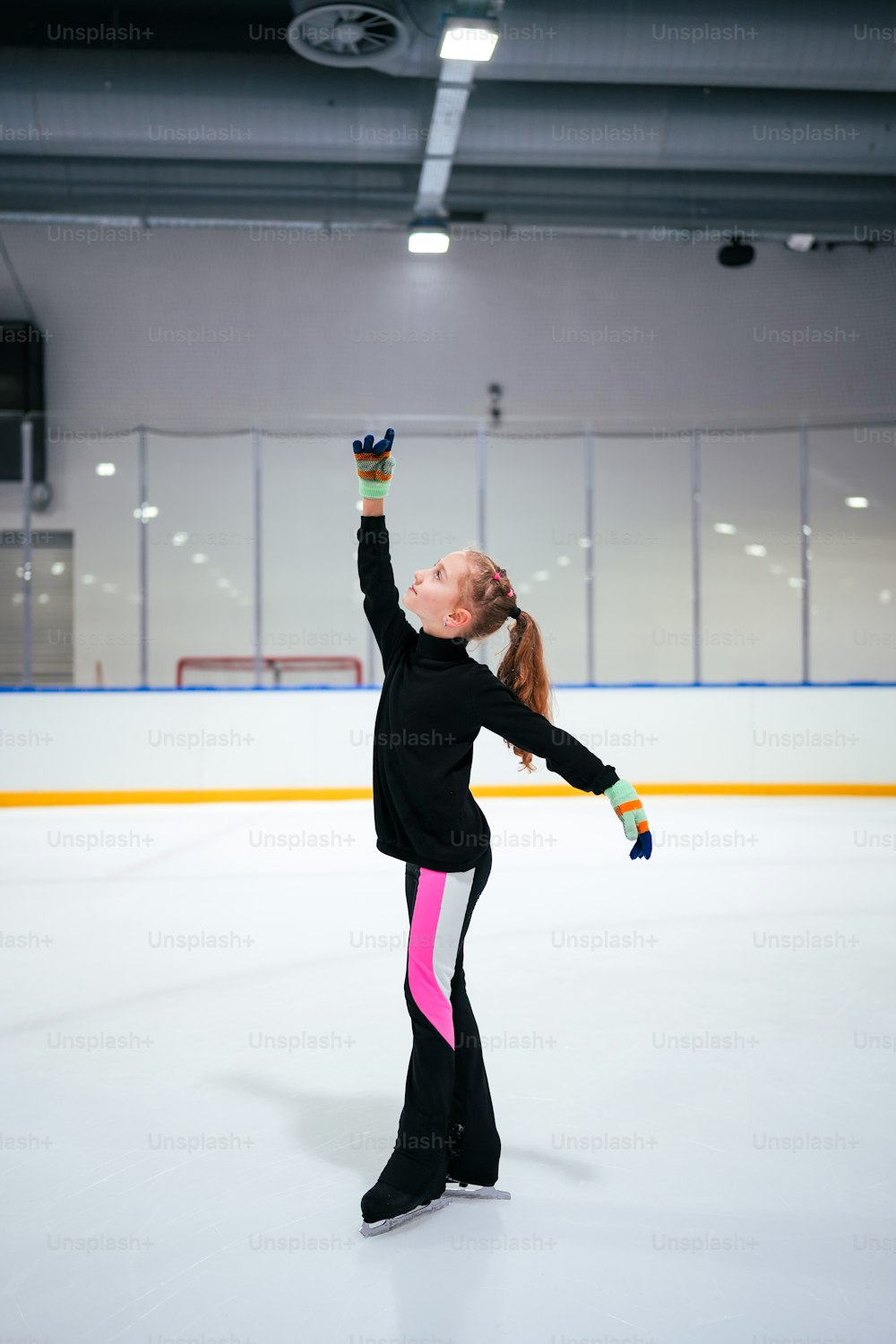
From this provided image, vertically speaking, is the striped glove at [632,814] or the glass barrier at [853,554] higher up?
the glass barrier at [853,554]

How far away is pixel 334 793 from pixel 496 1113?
606 centimetres

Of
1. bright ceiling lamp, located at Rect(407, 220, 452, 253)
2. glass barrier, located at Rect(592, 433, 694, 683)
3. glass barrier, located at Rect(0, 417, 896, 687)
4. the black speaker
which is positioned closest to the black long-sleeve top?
glass barrier, located at Rect(0, 417, 896, 687)

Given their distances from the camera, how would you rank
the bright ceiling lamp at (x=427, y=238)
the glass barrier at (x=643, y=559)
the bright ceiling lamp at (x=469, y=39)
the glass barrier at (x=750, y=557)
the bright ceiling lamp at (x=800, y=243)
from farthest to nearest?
the bright ceiling lamp at (x=800, y=243) < the glass barrier at (x=643, y=559) < the glass barrier at (x=750, y=557) < the bright ceiling lamp at (x=427, y=238) < the bright ceiling lamp at (x=469, y=39)

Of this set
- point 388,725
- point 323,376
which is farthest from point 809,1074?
point 323,376

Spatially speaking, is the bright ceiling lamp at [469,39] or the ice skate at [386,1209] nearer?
the ice skate at [386,1209]

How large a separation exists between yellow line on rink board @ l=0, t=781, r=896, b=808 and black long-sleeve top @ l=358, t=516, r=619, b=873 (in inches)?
250

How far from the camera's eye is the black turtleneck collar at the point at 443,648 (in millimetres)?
1970

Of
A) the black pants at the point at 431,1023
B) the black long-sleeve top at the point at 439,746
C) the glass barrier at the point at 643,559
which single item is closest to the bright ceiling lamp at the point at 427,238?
the glass barrier at the point at 643,559

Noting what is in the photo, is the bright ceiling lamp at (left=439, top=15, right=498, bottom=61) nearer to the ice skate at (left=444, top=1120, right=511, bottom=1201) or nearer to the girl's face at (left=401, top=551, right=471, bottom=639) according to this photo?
the girl's face at (left=401, top=551, right=471, bottom=639)

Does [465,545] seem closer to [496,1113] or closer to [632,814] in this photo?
[496,1113]

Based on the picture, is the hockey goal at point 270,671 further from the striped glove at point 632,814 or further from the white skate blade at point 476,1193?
the striped glove at point 632,814

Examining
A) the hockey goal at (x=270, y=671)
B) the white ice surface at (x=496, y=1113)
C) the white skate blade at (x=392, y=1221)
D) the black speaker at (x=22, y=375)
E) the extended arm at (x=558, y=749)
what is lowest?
the white ice surface at (x=496, y=1113)

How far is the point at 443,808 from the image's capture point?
1.91m

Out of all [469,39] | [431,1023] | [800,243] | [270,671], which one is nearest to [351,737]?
[270,671]
